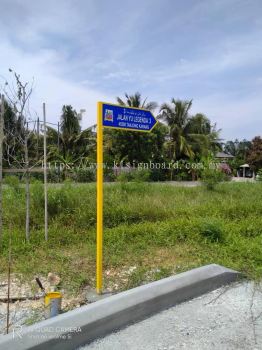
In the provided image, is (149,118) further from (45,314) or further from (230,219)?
(230,219)

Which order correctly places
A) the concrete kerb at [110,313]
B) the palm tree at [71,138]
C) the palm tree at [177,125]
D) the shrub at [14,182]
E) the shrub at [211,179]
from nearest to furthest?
the concrete kerb at [110,313] → the shrub at [14,182] → the shrub at [211,179] → the palm tree at [71,138] → the palm tree at [177,125]

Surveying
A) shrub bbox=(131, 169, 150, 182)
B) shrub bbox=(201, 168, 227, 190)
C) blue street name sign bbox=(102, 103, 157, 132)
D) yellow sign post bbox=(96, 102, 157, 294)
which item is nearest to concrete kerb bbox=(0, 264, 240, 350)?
yellow sign post bbox=(96, 102, 157, 294)

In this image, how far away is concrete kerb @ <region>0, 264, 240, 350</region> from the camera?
2383 mm

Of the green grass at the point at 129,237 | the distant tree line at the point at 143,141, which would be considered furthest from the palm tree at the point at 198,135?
the green grass at the point at 129,237

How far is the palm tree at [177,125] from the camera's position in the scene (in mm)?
27188

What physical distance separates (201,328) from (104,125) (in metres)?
2.06

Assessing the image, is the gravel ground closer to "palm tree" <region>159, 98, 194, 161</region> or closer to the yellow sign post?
the yellow sign post

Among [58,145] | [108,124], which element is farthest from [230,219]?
[58,145]

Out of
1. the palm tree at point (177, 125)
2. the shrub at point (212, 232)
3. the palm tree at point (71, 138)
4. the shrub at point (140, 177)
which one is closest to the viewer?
the shrub at point (212, 232)

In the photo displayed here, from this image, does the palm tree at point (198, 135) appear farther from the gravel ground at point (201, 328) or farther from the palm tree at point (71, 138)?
the gravel ground at point (201, 328)

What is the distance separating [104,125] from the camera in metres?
3.36

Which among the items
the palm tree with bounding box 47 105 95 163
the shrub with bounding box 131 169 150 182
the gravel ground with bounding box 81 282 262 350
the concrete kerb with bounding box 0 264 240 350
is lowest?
the gravel ground with bounding box 81 282 262 350

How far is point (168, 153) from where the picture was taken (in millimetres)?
27750

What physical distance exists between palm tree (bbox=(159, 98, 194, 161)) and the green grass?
1895cm
